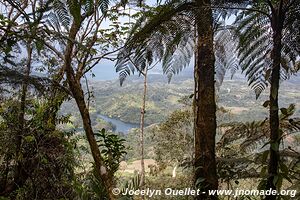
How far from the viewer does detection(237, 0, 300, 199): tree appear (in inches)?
41.7

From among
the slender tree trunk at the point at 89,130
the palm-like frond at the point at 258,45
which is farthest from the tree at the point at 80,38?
the palm-like frond at the point at 258,45

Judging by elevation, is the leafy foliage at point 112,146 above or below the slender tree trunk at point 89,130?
below

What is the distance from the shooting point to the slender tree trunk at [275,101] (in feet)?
3.44

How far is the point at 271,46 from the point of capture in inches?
50.2

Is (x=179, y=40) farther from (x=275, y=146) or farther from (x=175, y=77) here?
(x=175, y=77)

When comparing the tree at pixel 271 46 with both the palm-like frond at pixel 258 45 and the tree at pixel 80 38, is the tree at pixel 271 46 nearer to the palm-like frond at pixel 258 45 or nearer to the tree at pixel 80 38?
the palm-like frond at pixel 258 45

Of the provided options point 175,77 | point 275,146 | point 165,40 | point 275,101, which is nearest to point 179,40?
point 165,40

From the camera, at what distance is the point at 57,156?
291cm

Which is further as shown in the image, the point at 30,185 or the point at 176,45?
the point at 30,185

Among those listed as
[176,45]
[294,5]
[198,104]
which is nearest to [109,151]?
[198,104]

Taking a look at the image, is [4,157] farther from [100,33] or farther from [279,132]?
[279,132]

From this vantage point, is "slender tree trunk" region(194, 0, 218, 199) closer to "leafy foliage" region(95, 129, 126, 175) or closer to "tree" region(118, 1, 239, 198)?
"tree" region(118, 1, 239, 198)

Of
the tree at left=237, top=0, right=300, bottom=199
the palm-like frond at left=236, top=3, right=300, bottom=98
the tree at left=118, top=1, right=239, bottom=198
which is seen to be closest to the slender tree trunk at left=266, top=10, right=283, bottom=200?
the tree at left=237, top=0, right=300, bottom=199

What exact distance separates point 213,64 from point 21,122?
2088 millimetres
